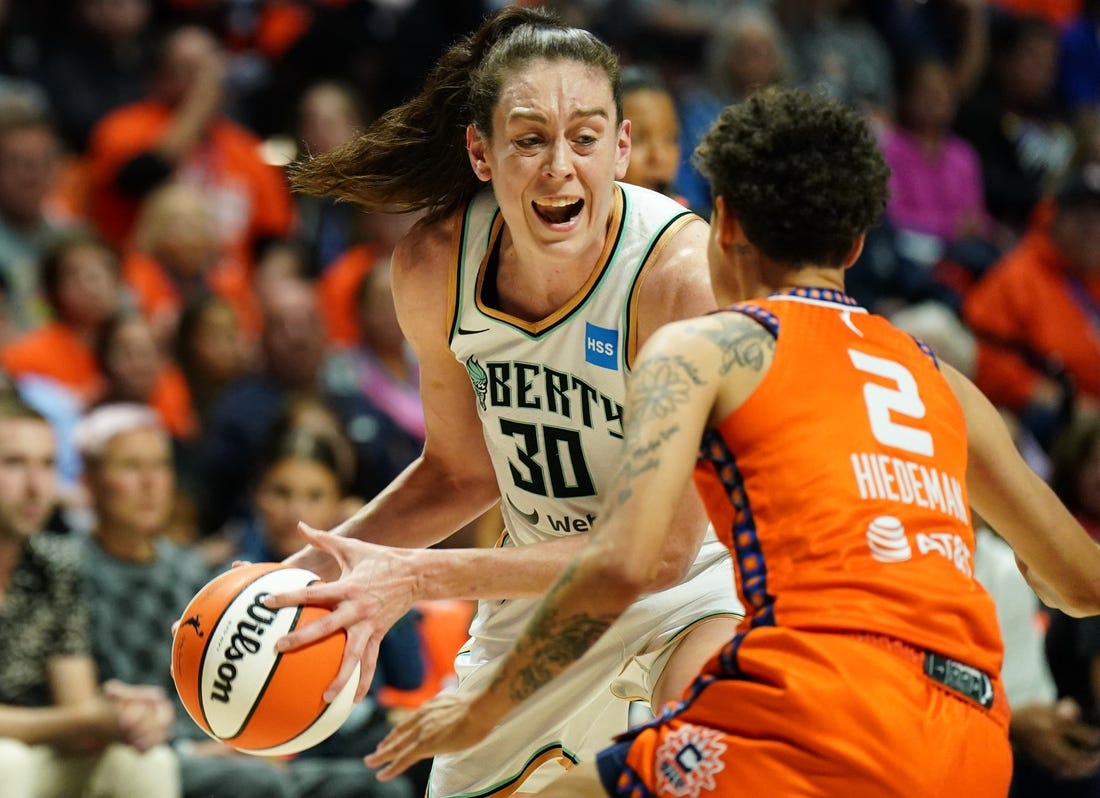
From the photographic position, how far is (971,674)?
2672mm

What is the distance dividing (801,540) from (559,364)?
1.26 m

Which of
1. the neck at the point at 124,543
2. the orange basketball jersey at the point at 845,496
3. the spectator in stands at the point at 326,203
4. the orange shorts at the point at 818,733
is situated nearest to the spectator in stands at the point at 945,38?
the spectator in stands at the point at 326,203

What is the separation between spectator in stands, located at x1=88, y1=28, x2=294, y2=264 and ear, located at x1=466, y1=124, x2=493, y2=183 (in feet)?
15.0

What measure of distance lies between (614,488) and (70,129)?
21.5ft

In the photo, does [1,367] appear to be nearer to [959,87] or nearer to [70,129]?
[70,129]

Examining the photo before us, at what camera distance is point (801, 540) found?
2.65 meters

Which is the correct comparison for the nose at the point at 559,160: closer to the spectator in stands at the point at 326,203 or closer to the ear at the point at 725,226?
the ear at the point at 725,226

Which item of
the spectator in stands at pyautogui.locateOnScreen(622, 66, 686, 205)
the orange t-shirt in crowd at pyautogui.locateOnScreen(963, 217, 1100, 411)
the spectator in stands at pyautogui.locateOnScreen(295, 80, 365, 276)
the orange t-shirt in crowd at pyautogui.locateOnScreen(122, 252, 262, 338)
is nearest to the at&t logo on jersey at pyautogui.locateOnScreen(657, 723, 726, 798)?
the spectator in stands at pyautogui.locateOnScreen(622, 66, 686, 205)

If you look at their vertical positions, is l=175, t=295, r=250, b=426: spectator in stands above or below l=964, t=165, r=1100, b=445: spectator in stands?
above

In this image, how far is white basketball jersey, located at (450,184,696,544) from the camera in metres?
3.73

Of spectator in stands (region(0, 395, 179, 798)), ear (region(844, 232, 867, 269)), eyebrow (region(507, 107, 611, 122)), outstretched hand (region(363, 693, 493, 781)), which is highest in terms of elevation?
eyebrow (region(507, 107, 611, 122))

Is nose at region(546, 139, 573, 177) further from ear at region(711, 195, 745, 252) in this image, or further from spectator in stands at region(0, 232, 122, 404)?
spectator in stands at region(0, 232, 122, 404)

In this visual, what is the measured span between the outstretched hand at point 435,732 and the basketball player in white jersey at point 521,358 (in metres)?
0.58

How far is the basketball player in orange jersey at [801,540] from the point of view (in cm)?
256
